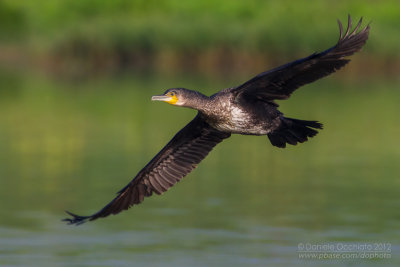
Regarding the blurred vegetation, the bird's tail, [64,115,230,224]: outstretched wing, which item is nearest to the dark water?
[64,115,230,224]: outstretched wing

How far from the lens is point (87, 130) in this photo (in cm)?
2011

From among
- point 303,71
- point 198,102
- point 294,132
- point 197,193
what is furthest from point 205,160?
point 303,71

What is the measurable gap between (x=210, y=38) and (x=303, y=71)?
2924 cm

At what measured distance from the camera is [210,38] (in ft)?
123

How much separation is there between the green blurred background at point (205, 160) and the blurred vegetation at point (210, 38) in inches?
3.0

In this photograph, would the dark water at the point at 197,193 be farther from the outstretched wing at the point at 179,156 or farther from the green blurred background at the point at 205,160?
the outstretched wing at the point at 179,156

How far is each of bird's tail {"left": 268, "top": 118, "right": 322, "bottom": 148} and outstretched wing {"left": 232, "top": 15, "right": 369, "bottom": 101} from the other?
10.0 inches

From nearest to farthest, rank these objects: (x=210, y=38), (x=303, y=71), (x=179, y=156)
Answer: (x=303, y=71) → (x=179, y=156) → (x=210, y=38)

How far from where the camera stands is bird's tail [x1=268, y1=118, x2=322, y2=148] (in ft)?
27.9

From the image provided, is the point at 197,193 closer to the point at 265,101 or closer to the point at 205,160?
the point at 205,160

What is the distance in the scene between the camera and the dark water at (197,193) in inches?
388

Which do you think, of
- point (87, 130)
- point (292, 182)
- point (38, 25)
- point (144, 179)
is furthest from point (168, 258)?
point (38, 25)

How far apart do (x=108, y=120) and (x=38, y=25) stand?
78.8 ft

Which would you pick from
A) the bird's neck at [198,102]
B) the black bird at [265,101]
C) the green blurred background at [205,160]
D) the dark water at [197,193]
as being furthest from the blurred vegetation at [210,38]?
the bird's neck at [198,102]
